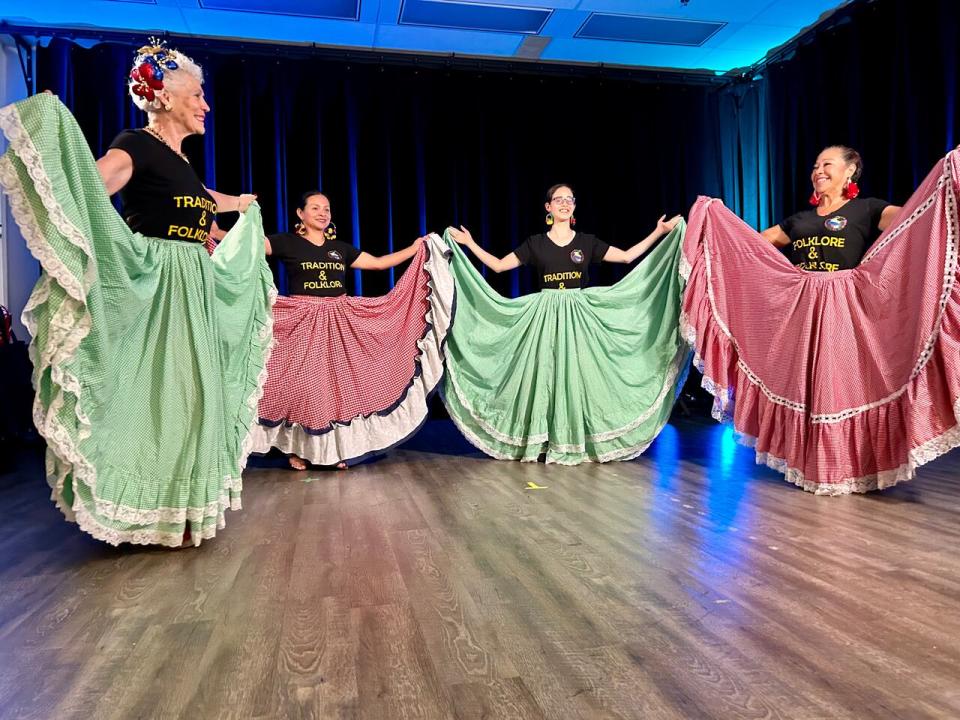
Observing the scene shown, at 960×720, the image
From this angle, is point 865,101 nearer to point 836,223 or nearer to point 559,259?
point 836,223

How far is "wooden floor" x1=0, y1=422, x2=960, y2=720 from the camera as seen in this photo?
1.10 metres

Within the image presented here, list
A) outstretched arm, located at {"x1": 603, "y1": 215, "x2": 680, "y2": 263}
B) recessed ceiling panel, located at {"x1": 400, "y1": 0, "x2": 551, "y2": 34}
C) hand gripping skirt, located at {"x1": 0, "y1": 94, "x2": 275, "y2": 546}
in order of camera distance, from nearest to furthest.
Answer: hand gripping skirt, located at {"x1": 0, "y1": 94, "x2": 275, "y2": 546}
outstretched arm, located at {"x1": 603, "y1": 215, "x2": 680, "y2": 263}
recessed ceiling panel, located at {"x1": 400, "y1": 0, "x2": 551, "y2": 34}

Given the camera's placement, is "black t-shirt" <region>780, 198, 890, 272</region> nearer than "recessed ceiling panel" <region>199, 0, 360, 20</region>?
Yes

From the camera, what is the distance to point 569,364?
344cm

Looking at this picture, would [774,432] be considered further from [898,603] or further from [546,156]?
[546,156]

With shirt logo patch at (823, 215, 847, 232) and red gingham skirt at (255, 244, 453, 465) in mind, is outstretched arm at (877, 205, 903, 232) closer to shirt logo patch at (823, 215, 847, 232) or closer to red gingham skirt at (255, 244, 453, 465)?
shirt logo patch at (823, 215, 847, 232)

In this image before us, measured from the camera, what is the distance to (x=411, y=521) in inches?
89.8

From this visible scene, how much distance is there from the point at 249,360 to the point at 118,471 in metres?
0.59

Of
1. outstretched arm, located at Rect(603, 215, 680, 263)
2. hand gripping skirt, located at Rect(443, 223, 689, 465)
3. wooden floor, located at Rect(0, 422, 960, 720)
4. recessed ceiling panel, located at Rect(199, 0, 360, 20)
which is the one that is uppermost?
recessed ceiling panel, located at Rect(199, 0, 360, 20)

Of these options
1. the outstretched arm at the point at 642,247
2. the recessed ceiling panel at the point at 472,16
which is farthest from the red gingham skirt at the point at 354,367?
the recessed ceiling panel at the point at 472,16

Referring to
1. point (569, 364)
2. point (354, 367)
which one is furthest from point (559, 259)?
point (354, 367)

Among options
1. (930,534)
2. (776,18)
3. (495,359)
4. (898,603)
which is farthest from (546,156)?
(898,603)

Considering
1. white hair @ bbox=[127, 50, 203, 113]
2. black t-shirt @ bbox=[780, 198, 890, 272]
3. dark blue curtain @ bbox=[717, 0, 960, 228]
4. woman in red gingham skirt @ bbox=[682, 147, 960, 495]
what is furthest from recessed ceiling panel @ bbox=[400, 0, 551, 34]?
white hair @ bbox=[127, 50, 203, 113]

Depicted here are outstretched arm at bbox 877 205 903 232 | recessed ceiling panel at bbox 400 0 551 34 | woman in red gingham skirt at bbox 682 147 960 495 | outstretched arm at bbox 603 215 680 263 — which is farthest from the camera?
recessed ceiling panel at bbox 400 0 551 34
